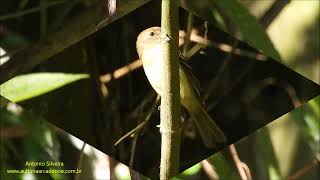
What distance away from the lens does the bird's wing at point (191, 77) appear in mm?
981

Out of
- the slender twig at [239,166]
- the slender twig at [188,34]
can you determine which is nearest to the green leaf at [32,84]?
the slender twig at [188,34]

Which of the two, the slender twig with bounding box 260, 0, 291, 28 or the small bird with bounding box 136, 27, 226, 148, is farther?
the slender twig with bounding box 260, 0, 291, 28

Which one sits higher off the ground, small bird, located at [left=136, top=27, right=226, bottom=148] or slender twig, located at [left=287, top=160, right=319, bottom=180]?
small bird, located at [left=136, top=27, right=226, bottom=148]

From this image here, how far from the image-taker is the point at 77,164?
992mm

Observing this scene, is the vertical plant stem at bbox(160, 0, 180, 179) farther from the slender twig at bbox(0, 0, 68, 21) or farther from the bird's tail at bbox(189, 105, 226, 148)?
the slender twig at bbox(0, 0, 68, 21)

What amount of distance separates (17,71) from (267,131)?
1.42ft

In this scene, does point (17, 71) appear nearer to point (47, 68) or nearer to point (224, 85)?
point (47, 68)

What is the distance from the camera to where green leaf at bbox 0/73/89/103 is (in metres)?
1.00

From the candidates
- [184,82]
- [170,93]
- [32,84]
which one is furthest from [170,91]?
[32,84]

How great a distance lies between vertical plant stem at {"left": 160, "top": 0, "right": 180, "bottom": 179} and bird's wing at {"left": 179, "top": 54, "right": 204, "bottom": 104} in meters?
0.11

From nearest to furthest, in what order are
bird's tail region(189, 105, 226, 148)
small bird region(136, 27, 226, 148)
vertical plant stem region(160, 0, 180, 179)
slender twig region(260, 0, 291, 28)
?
vertical plant stem region(160, 0, 180, 179) → small bird region(136, 27, 226, 148) → bird's tail region(189, 105, 226, 148) → slender twig region(260, 0, 291, 28)

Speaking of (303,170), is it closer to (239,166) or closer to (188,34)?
(239,166)

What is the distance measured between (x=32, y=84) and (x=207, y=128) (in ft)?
0.99

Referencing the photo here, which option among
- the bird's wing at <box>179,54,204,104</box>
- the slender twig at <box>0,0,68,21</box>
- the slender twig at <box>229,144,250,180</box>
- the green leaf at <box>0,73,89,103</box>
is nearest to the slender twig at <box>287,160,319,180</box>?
the slender twig at <box>229,144,250,180</box>
